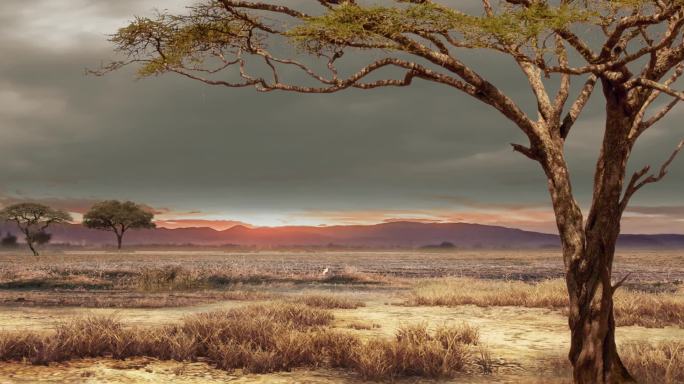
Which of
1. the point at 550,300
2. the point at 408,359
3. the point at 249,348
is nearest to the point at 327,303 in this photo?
the point at 550,300

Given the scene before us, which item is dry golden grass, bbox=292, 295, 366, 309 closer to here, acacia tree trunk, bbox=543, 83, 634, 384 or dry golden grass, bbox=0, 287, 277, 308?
dry golden grass, bbox=0, 287, 277, 308

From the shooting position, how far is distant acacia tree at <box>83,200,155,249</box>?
10325cm

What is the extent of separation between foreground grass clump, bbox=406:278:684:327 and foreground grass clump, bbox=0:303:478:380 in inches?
333

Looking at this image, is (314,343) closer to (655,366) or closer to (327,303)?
(655,366)

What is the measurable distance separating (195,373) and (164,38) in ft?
23.3

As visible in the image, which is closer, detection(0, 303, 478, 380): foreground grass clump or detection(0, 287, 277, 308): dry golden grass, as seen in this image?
detection(0, 303, 478, 380): foreground grass clump

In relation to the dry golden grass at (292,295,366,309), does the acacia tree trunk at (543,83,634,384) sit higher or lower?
higher

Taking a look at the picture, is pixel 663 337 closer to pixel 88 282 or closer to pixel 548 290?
pixel 548 290

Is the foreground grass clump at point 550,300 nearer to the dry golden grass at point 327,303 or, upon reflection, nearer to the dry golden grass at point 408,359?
the dry golden grass at point 327,303

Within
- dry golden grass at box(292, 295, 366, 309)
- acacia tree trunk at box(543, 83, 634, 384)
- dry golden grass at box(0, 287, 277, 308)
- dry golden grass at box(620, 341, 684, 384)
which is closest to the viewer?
acacia tree trunk at box(543, 83, 634, 384)

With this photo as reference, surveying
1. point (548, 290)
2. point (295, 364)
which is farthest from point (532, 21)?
point (548, 290)

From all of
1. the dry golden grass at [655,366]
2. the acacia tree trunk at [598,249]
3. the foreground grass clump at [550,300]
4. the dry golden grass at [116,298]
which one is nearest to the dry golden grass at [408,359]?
the acacia tree trunk at [598,249]

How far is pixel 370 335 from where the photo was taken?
17359 mm

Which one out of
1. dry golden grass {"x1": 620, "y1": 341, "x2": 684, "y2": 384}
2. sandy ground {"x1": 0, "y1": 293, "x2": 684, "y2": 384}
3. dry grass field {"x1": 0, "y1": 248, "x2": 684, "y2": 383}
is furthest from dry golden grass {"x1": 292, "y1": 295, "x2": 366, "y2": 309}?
dry golden grass {"x1": 620, "y1": 341, "x2": 684, "y2": 384}
